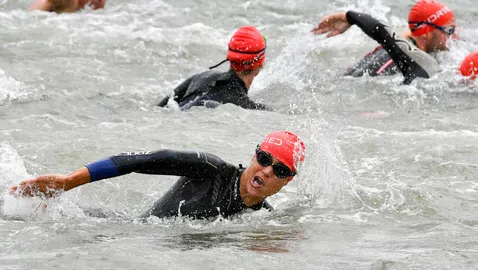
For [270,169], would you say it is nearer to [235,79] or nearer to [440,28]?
[235,79]

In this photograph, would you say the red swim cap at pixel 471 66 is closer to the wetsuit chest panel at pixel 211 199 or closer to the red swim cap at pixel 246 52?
the red swim cap at pixel 246 52

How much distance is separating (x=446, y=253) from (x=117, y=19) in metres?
9.83

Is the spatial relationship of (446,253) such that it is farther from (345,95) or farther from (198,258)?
(345,95)

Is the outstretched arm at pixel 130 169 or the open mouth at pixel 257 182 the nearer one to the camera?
the outstretched arm at pixel 130 169

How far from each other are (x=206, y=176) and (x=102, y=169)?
2.71ft

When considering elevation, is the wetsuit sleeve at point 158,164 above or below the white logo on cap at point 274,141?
below

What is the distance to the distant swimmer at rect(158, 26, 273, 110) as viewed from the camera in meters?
9.80

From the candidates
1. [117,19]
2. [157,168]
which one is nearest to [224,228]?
[157,168]

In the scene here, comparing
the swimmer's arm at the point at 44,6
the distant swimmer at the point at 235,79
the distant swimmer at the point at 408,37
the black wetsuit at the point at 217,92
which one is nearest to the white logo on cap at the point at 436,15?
the distant swimmer at the point at 408,37

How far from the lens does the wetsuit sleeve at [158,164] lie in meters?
6.27

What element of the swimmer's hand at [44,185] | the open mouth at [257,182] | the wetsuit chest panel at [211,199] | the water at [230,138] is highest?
the swimmer's hand at [44,185]

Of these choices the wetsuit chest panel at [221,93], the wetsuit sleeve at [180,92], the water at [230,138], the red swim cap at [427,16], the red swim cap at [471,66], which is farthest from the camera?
the red swim cap at [427,16]

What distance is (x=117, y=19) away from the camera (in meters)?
15.0

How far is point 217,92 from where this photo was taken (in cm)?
998
